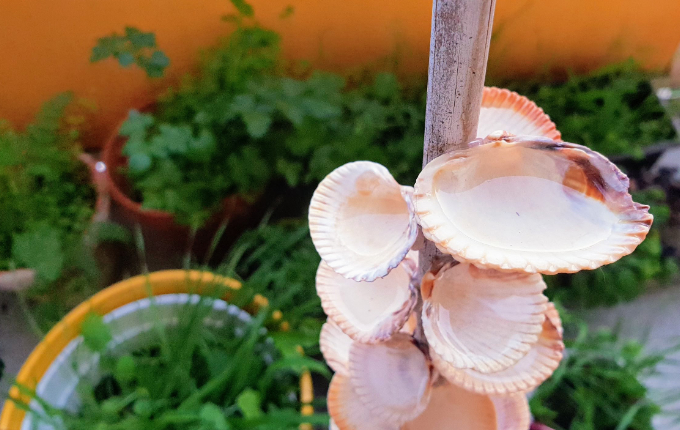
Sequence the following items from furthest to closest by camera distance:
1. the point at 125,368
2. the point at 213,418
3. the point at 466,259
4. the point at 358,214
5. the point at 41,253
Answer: the point at 41,253
the point at 125,368
the point at 213,418
the point at 358,214
the point at 466,259

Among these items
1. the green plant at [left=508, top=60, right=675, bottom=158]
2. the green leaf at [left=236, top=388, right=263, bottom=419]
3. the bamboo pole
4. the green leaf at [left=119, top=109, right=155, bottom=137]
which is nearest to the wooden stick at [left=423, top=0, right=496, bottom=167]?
the bamboo pole

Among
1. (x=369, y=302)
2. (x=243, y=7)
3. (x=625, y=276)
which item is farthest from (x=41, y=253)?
(x=625, y=276)

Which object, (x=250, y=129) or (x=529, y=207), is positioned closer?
(x=529, y=207)

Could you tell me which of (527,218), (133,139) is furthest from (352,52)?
(527,218)

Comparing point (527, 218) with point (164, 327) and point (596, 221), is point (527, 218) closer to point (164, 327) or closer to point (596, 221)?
point (596, 221)

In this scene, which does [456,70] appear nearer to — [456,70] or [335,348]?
[456,70]

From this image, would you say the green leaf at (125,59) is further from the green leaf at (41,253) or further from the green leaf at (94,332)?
the green leaf at (94,332)
